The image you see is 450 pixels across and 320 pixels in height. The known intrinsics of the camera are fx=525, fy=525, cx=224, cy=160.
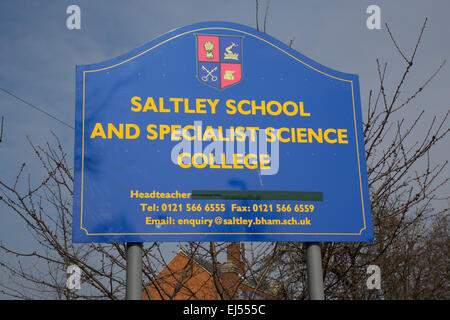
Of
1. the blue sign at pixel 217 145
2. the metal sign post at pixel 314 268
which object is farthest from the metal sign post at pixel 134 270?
the metal sign post at pixel 314 268

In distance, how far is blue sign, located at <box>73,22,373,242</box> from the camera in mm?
4246

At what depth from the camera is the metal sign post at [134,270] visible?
4.10 m

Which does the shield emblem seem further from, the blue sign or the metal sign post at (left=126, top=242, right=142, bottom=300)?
the metal sign post at (left=126, top=242, right=142, bottom=300)

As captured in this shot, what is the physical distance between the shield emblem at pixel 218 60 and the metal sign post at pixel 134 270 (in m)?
1.58

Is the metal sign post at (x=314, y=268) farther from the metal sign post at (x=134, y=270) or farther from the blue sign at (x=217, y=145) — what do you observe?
the metal sign post at (x=134, y=270)

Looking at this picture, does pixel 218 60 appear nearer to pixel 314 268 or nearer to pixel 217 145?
pixel 217 145

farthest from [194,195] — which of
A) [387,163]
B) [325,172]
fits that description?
[387,163]

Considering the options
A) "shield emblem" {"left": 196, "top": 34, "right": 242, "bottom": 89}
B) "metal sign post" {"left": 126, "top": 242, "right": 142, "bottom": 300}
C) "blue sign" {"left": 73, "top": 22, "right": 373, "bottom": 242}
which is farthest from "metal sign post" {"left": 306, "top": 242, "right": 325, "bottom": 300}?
"shield emblem" {"left": 196, "top": 34, "right": 242, "bottom": 89}

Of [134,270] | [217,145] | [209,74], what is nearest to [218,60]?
[209,74]

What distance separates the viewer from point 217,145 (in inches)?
178

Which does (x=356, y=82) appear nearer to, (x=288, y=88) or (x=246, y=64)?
(x=288, y=88)

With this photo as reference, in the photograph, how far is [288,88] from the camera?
4.85m

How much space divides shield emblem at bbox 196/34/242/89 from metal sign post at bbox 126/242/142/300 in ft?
5.19

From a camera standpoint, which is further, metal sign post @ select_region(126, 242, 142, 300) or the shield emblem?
the shield emblem
